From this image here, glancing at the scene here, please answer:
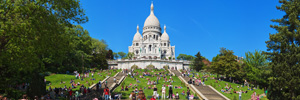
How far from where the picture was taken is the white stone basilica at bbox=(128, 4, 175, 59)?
305 feet

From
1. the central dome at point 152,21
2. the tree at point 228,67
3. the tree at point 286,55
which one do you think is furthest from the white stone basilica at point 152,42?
the tree at point 286,55

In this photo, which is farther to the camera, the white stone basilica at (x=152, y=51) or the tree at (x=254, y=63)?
the white stone basilica at (x=152, y=51)

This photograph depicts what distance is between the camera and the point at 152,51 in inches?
3642

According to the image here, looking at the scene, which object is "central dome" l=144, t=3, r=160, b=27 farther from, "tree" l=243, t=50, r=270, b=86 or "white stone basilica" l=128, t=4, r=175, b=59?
"tree" l=243, t=50, r=270, b=86

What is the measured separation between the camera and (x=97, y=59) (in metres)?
60.6

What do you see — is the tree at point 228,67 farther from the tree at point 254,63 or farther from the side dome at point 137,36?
the side dome at point 137,36

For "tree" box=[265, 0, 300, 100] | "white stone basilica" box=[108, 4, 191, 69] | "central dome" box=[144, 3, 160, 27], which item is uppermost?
"central dome" box=[144, 3, 160, 27]

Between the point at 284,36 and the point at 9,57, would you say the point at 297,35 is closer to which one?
the point at 284,36

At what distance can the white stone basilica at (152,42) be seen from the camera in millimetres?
92938

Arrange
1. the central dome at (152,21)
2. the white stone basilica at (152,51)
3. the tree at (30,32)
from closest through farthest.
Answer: the tree at (30,32) < the white stone basilica at (152,51) < the central dome at (152,21)

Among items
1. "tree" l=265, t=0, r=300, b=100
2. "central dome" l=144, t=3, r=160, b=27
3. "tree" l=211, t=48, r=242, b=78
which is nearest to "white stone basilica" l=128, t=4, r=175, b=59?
"central dome" l=144, t=3, r=160, b=27

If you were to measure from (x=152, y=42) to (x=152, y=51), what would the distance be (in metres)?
3.46

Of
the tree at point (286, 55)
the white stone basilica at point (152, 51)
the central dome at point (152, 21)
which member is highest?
the central dome at point (152, 21)

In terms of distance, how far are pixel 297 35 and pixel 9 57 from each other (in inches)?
865
